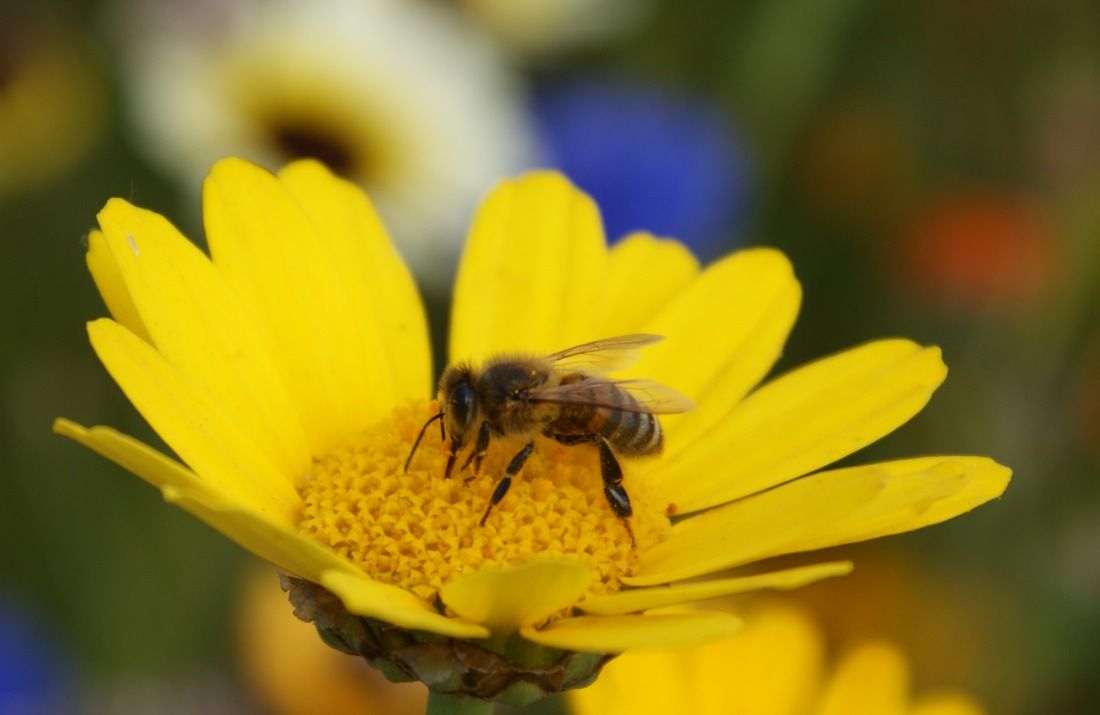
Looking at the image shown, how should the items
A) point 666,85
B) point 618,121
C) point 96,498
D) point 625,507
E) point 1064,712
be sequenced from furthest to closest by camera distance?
point 666,85
point 618,121
point 1064,712
point 96,498
point 625,507

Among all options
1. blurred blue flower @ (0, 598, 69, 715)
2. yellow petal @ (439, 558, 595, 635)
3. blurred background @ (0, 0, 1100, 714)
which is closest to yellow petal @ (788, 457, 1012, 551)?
yellow petal @ (439, 558, 595, 635)

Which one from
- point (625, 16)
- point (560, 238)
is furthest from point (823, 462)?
point (625, 16)

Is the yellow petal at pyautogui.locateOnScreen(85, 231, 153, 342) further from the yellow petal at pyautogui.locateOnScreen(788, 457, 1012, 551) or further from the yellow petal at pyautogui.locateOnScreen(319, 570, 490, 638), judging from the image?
the yellow petal at pyautogui.locateOnScreen(788, 457, 1012, 551)

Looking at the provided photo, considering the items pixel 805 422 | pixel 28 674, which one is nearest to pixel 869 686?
pixel 805 422

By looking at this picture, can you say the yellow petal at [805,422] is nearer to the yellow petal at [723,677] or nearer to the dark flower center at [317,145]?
the yellow petal at [723,677]

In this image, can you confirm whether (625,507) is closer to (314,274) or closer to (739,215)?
(314,274)

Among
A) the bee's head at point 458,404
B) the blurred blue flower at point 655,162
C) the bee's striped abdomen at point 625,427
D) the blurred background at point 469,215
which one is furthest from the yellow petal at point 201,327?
the blurred blue flower at point 655,162

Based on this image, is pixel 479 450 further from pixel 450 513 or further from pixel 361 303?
pixel 361 303
